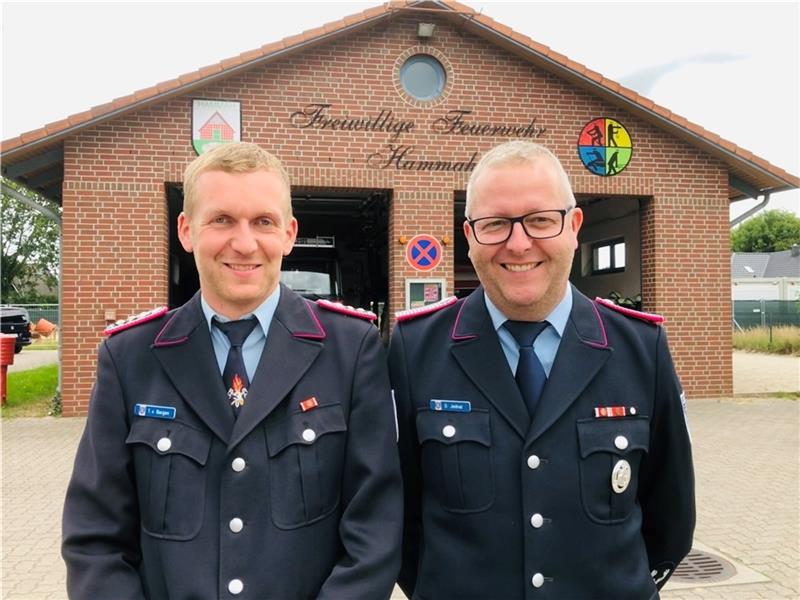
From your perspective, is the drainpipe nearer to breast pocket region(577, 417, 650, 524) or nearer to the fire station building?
the fire station building

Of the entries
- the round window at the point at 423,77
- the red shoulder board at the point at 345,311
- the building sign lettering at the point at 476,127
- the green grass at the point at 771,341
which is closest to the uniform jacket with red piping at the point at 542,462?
the red shoulder board at the point at 345,311

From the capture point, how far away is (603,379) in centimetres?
221

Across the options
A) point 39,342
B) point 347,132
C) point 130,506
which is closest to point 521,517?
point 130,506

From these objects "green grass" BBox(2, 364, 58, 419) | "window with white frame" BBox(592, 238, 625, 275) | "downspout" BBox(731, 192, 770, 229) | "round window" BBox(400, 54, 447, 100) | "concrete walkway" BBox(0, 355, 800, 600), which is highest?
"round window" BBox(400, 54, 447, 100)

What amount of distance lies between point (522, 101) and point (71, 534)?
10.3 m

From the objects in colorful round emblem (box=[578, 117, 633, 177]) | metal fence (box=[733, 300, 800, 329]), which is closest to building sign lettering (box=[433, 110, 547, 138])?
colorful round emblem (box=[578, 117, 633, 177])

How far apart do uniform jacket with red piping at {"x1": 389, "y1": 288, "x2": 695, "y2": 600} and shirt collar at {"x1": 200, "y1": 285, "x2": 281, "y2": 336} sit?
0.46 metres

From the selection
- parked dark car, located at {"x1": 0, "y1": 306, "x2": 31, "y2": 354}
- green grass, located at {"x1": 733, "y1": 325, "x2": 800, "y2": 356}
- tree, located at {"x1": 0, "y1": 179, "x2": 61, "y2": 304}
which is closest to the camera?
green grass, located at {"x1": 733, "y1": 325, "x2": 800, "y2": 356}

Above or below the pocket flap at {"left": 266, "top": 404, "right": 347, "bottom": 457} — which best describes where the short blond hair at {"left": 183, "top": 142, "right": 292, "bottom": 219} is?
above

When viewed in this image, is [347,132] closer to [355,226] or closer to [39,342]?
[355,226]

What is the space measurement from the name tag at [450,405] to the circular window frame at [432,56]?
913cm

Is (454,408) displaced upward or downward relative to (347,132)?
downward

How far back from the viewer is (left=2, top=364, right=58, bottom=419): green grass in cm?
1048

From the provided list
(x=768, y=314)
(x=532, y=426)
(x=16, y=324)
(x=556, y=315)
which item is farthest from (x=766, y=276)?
(x=532, y=426)
